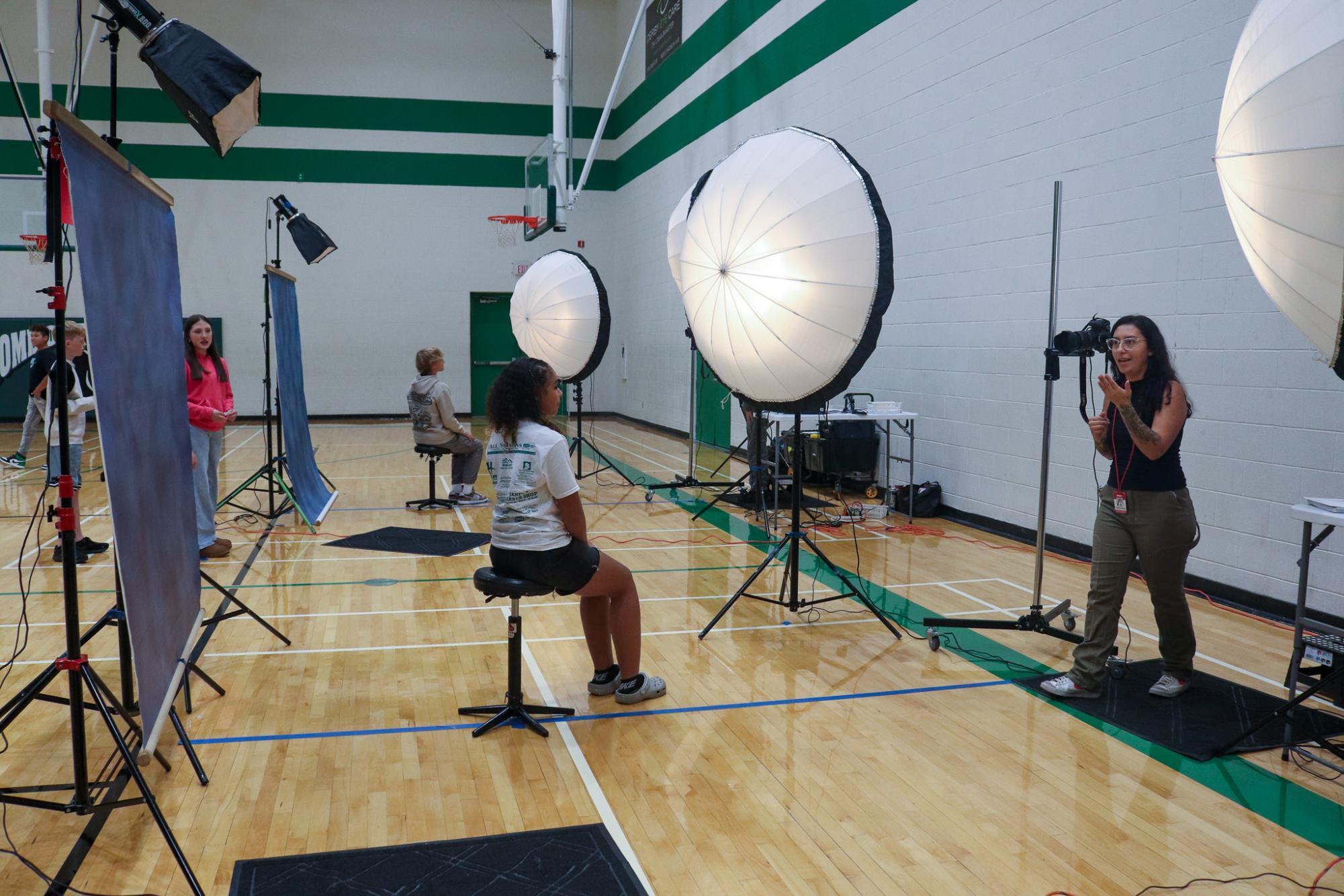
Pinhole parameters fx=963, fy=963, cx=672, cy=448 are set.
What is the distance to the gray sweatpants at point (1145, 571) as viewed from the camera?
4.02 meters

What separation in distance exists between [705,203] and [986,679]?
2.77 meters

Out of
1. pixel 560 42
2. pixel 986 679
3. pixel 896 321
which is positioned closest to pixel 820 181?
pixel 986 679

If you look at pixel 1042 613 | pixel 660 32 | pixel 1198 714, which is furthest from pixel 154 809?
pixel 660 32

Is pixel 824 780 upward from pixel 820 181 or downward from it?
downward

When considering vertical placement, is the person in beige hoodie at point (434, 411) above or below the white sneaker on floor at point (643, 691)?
above

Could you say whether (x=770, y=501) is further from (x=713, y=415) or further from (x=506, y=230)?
(x=506, y=230)

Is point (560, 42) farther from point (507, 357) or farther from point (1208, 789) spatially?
point (1208, 789)

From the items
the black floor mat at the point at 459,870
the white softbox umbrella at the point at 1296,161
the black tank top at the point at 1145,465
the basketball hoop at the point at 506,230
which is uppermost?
the basketball hoop at the point at 506,230

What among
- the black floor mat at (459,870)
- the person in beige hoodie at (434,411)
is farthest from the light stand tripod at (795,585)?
the person in beige hoodie at (434,411)

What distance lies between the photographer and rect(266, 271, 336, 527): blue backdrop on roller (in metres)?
8.23

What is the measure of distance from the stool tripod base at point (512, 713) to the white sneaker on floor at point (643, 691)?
24 cm

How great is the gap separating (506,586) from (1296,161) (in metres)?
2.86

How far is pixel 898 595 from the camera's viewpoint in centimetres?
604

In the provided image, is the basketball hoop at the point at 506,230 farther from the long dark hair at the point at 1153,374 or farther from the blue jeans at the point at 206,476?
the long dark hair at the point at 1153,374
